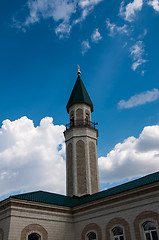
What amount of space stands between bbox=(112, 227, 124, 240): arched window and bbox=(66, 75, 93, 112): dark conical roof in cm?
1967

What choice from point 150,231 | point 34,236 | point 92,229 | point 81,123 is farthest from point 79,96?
point 150,231

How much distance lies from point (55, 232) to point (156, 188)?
9904 mm

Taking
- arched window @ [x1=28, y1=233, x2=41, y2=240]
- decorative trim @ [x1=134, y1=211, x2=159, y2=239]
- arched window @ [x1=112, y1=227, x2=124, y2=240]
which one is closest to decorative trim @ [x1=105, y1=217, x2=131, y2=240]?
arched window @ [x1=112, y1=227, x2=124, y2=240]

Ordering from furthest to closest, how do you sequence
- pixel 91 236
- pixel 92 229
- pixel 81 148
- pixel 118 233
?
pixel 81 148 < pixel 91 236 < pixel 92 229 < pixel 118 233

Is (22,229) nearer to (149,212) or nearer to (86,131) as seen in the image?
Result: (149,212)

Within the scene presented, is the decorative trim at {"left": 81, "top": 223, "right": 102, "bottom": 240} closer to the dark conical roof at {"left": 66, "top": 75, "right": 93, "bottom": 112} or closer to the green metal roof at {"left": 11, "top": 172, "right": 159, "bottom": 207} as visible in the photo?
the green metal roof at {"left": 11, "top": 172, "right": 159, "bottom": 207}

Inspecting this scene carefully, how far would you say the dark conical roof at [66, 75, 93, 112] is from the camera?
115ft

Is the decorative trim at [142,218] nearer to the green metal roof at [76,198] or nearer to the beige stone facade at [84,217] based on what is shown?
the beige stone facade at [84,217]

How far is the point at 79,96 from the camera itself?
35469mm

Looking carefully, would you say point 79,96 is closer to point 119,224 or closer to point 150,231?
point 119,224

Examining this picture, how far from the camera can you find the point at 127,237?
58.5 feet

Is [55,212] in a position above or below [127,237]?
above

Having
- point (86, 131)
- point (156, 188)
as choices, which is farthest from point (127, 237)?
point (86, 131)

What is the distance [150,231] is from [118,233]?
2990 millimetres
